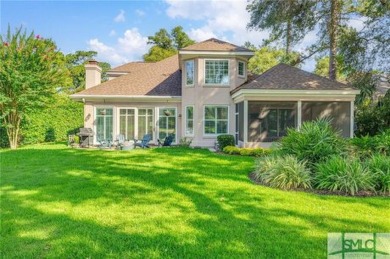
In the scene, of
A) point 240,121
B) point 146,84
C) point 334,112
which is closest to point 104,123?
point 146,84

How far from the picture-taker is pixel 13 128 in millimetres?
17281

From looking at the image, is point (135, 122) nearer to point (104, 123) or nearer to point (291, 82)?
point (104, 123)

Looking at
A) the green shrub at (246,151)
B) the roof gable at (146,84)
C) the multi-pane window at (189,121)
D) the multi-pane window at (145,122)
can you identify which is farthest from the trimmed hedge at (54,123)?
the green shrub at (246,151)

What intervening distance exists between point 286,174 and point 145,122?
42.3ft

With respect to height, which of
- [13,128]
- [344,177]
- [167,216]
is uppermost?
[13,128]

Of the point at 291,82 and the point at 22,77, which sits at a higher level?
the point at 22,77

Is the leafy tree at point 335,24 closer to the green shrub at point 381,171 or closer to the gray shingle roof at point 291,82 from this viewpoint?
the gray shingle roof at point 291,82

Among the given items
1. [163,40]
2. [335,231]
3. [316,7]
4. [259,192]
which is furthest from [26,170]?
[163,40]

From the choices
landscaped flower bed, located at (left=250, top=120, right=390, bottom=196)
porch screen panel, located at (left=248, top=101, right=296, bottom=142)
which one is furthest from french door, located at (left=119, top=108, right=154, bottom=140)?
landscaped flower bed, located at (left=250, top=120, right=390, bottom=196)

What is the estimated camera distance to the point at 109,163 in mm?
10570

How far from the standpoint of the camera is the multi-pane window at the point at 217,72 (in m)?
17.5

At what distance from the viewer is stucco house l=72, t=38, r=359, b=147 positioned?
15.4m

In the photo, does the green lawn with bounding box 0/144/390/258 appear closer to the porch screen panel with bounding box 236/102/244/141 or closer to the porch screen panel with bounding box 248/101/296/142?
the porch screen panel with bounding box 236/102/244/141

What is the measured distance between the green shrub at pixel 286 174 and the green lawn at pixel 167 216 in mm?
487
